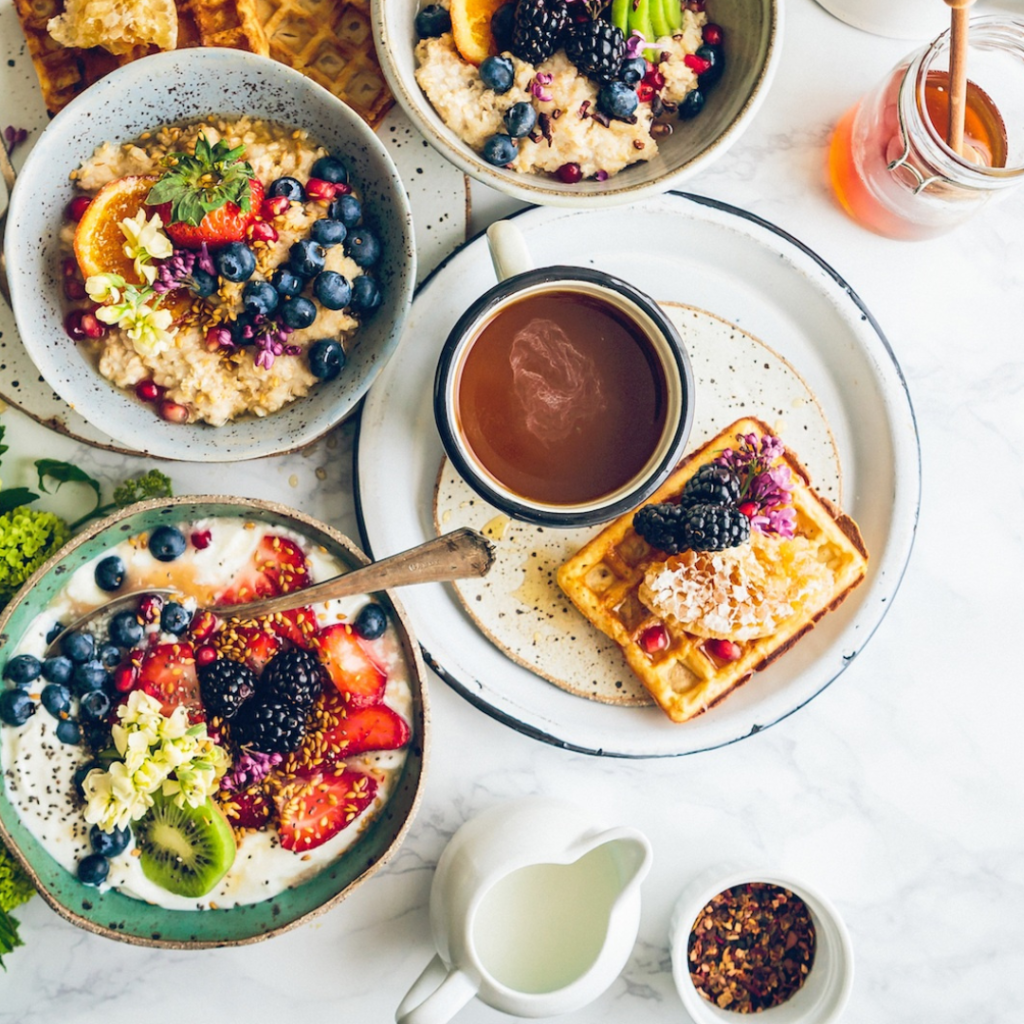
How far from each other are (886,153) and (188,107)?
1396mm

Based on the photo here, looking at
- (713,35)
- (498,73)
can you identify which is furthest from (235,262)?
(713,35)

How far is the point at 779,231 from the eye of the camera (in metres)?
1.95

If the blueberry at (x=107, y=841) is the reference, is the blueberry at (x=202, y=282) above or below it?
above

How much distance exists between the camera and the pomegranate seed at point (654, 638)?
1.89 m

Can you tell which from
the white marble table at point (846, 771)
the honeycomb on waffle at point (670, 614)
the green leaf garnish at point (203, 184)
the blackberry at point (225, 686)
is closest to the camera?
the green leaf garnish at point (203, 184)

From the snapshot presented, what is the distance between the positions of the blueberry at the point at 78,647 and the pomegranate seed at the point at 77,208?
782mm

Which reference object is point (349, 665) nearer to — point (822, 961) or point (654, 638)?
point (654, 638)

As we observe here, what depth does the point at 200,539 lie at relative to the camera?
179 cm

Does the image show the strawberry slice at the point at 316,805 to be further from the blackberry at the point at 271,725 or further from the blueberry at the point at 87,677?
the blueberry at the point at 87,677

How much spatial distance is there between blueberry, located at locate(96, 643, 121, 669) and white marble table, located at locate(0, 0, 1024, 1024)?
0.38 m

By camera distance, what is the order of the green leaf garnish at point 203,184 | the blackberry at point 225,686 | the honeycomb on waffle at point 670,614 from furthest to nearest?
the honeycomb on waffle at point 670,614
the blackberry at point 225,686
the green leaf garnish at point 203,184

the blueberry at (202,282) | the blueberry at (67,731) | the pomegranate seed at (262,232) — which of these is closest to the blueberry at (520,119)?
the pomegranate seed at (262,232)

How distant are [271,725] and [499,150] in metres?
1.15

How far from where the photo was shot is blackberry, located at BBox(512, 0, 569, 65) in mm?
1655
